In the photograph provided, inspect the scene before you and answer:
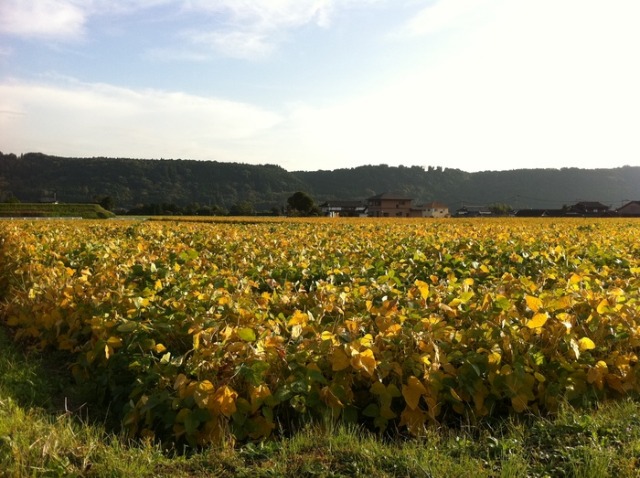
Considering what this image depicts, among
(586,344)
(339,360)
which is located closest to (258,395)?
(339,360)

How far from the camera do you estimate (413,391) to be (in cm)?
279

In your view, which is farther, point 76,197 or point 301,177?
point 301,177

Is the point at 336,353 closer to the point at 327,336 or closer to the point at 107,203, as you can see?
the point at 327,336

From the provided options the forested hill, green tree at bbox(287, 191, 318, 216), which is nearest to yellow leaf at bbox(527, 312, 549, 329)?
green tree at bbox(287, 191, 318, 216)

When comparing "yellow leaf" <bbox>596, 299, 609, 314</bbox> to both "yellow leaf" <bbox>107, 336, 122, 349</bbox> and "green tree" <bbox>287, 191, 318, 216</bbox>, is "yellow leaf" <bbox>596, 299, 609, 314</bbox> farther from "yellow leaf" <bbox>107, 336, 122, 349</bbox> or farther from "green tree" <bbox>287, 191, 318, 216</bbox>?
"green tree" <bbox>287, 191, 318, 216</bbox>

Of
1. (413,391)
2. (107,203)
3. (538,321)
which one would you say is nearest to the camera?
(413,391)

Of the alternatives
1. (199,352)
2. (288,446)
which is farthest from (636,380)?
(199,352)

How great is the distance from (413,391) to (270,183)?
111184 mm

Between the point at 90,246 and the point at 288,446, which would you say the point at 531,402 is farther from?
the point at 90,246

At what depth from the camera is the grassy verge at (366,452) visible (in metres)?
2.32

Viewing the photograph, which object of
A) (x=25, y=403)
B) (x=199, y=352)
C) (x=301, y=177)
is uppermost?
(x=301, y=177)

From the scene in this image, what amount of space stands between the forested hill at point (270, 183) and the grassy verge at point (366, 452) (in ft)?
288

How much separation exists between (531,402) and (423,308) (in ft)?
3.06

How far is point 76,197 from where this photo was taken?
300 feet
